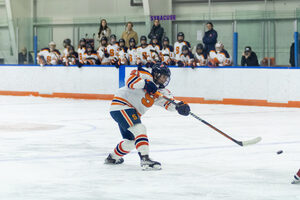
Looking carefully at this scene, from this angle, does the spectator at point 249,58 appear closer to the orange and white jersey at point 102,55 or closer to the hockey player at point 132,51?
the hockey player at point 132,51

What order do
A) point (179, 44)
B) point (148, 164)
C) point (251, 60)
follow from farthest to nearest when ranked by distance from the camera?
1. point (179, 44)
2. point (251, 60)
3. point (148, 164)

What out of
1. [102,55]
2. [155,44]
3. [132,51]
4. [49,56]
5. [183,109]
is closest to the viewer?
[183,109]

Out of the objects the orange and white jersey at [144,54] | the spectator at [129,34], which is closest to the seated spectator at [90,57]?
the spectator at [129,34]

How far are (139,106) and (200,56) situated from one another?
27.4 ft

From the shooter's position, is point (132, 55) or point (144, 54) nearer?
point (144, 54)

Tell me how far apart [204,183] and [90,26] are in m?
11.7

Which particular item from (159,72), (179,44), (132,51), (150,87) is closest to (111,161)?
(150,87)

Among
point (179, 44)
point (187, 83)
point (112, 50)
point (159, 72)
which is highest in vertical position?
point (179, 44)

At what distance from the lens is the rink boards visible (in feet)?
43.5

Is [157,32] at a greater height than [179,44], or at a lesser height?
greater

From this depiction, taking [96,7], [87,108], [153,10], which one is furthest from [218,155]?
[96,7]

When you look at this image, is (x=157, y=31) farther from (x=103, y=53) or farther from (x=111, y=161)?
(x=111, y=161)

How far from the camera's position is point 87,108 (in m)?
12.9

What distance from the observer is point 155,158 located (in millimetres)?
6633
